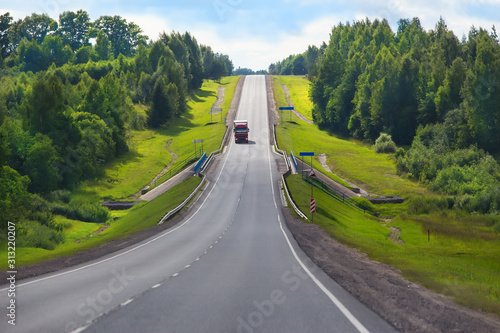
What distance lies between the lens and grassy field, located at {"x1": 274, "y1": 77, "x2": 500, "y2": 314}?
700 inches

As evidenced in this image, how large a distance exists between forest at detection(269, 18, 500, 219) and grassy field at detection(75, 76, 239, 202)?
32085 mm

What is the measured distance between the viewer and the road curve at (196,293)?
9.85 meters

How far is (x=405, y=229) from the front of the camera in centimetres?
4762

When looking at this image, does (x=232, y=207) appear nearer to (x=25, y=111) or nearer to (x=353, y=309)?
(x=353, y=309)

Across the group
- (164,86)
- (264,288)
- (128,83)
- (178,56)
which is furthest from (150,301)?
(178,56)

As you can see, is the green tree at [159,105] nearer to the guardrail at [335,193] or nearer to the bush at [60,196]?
the bush at [60,196]

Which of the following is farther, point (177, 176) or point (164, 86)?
point (164, 86)

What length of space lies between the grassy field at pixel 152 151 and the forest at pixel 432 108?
32.1 meters

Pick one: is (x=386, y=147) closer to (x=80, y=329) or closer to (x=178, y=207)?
(x=178, y=207)

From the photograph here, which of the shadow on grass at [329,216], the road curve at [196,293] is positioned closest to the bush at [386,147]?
the shadow on grass at [329,216]

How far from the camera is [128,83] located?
119562mm

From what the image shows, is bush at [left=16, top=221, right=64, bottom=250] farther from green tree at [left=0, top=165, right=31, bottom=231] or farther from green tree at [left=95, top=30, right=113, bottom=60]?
green tree at [left=95, top=30, right=113, bottom=60]

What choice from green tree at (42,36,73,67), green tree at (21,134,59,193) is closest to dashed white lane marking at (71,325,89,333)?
green tree at (21,134,59,193)

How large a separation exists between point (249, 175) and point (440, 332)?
52.7 metres
